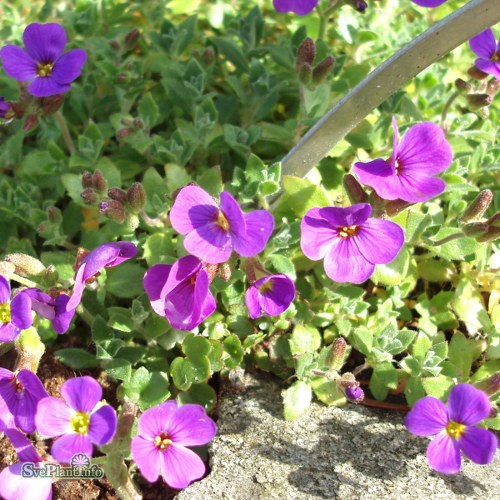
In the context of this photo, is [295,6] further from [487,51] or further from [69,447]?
[69,447]

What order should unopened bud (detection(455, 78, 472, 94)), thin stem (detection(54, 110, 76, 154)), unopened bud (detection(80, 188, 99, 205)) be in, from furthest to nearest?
1. thin stem (detection(54, 110, 76, 154))
2. unopened bud (detection(455, 78, 472, 94))
3. unopened bud (detection(80, 188, 99, 205))

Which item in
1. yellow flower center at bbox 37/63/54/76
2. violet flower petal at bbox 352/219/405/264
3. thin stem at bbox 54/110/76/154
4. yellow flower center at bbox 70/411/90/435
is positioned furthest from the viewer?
thin stem at bbox 54/110/76/154

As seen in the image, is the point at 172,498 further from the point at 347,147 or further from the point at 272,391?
the point at 347,147

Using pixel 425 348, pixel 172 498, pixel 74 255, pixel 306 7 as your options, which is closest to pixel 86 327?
pixel 74 255

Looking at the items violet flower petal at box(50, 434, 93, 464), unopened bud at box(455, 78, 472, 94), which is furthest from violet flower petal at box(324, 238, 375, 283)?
unopened bud at box(455, 78, 472, 94)

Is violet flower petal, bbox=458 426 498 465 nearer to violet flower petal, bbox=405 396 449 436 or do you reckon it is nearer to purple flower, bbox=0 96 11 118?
violet flower petal, bbox=405 396 449 436

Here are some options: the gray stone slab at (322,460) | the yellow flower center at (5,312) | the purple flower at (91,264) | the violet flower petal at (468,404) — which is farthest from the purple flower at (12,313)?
the violet flower petal at (468,404)
